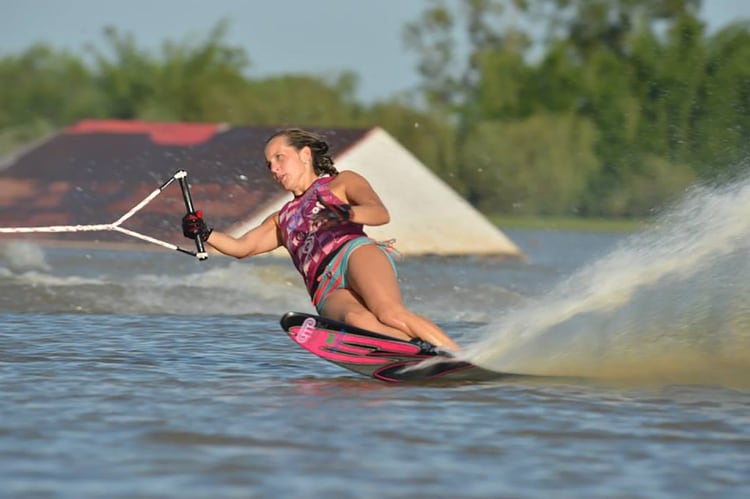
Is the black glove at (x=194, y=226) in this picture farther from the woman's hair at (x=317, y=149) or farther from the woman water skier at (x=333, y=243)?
the woman's hair at (x=317, y=149)

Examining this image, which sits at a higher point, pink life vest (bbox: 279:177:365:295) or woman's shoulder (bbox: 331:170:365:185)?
woman's shoulder (bbox: 331:170:365:185)

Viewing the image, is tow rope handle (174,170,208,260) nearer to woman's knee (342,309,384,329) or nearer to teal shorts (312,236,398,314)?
teal shorts (312,236,398,314)

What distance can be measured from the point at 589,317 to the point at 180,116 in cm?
5147

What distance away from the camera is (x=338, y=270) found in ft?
26.3

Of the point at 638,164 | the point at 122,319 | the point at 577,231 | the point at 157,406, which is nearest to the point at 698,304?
the point at 157,406

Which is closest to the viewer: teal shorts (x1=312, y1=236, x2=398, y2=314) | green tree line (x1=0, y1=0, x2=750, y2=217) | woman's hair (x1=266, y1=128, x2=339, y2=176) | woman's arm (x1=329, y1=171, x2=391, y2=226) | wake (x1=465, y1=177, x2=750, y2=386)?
woman's arm (x1=329, y1=171, x2=391, y2=226)

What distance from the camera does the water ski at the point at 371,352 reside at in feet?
25.5

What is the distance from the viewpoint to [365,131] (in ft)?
77.6

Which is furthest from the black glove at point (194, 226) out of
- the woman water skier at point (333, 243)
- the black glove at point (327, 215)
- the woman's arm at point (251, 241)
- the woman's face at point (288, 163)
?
the black glove at point (327, 215)

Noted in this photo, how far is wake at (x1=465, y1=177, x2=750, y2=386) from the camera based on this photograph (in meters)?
8.70

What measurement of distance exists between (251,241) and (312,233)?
0.45 metres

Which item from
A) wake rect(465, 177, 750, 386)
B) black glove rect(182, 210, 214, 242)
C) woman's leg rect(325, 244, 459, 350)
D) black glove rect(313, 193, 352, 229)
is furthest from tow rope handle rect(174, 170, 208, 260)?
wake rect(465, 177, 750, 386)

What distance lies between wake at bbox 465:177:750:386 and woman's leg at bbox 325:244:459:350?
647mm

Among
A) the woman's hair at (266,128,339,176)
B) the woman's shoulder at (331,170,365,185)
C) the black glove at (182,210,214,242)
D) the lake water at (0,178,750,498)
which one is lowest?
the lake water at (0,178,750,498)
